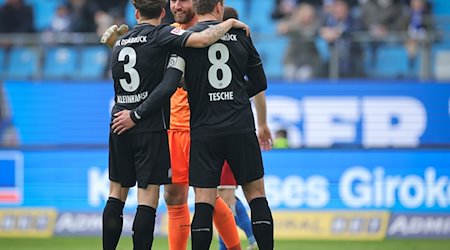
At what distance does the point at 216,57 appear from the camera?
7848 mm

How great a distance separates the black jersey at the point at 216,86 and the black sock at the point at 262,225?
619mm

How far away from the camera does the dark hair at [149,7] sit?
26.2ft

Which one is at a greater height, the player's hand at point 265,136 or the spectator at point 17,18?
the spectator at point 17,18

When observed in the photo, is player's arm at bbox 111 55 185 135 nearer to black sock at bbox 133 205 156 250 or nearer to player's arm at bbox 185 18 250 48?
player's arm at bbox 185 18 250 48

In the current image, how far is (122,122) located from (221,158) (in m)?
0.81

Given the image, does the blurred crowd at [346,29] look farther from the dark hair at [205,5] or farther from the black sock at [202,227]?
the black sock at [202,227]

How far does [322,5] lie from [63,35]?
14.5 ft

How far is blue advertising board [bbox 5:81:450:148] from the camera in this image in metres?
15.8

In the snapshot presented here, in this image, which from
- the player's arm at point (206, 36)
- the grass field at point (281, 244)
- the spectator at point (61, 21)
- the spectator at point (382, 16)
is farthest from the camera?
the spectator at point (61, 21)

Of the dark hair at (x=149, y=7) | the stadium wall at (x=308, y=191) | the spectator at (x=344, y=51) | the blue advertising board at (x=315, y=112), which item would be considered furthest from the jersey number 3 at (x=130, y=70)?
the spectator at (x=344, y=51)

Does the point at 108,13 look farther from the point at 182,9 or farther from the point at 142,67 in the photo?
the point at 142,67

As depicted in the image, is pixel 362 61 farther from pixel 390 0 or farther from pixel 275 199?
pixel 275 199

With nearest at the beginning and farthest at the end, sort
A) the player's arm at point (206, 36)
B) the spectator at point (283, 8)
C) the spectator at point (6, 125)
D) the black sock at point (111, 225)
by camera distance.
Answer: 1. the player's arm at point (206, 36)
2. the black sock at point (111, 225)
3. the spectator at point (6, 125)
4. the spectator at point (283, 8)

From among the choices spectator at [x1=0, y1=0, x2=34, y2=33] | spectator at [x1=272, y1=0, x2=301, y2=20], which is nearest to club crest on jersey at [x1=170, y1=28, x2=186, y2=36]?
spectator at [x1=272, y1=0, x2=301, y2=20]
